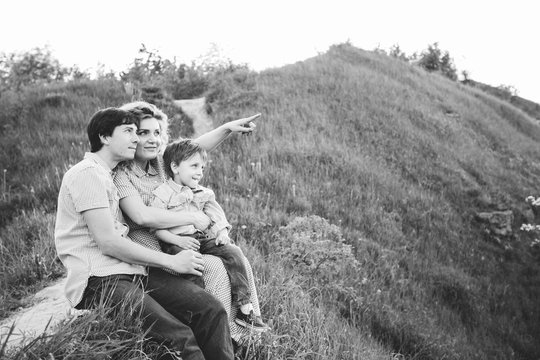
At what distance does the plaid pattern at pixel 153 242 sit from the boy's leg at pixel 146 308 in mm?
410

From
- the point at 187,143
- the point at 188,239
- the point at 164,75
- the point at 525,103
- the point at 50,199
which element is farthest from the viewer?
the point at 525,103

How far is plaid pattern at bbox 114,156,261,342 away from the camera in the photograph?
3057 mm

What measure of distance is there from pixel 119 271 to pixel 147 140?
3.26 ft

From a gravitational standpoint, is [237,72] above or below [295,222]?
above

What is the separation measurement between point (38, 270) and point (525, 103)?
2683 centimetres

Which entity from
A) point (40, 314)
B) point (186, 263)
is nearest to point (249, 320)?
point (186, 263)

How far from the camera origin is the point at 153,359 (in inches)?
107

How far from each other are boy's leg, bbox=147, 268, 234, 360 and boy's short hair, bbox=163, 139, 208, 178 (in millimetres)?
996

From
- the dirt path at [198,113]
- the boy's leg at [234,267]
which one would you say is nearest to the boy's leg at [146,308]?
the boy's leg at [234,267]

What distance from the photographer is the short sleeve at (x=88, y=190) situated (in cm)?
265

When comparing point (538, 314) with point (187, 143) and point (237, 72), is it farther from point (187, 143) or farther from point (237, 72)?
point (237, 72)

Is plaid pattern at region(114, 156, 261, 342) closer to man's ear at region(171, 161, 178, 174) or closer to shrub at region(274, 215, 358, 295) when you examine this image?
man's ear at region(171, 161, 178, 174)

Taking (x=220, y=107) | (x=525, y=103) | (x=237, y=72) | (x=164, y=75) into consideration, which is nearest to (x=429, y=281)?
(x=220, y=107)

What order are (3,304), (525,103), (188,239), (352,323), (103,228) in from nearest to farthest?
(103,228)
(188,239)
(3,304)
(352,323)
(525,103)
